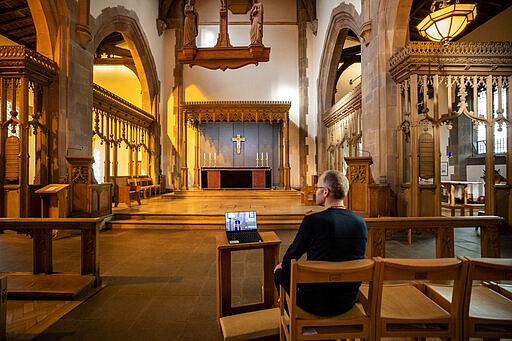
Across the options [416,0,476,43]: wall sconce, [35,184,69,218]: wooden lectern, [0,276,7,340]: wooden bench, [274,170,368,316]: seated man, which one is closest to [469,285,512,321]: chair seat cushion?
[274,170,368,316]: seated man

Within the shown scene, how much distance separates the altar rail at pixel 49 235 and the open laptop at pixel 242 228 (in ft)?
5.26

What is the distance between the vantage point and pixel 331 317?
5.32 ft

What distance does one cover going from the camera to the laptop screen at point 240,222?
2.43 m

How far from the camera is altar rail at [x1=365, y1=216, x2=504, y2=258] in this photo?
111 inches

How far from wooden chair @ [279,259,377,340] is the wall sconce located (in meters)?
4.96

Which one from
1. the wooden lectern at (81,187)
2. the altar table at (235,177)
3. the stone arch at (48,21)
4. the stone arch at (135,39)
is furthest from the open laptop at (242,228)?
the altar table at (235,177)

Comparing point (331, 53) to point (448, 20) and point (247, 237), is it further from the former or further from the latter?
point (247, 237)

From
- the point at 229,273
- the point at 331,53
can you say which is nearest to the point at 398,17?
the point at 331,53

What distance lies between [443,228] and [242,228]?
199cm

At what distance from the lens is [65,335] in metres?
2.24

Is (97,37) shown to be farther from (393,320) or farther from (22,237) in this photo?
(393,320)

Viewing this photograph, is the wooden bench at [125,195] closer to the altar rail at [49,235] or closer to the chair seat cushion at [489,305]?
the altar rail at [49,235]

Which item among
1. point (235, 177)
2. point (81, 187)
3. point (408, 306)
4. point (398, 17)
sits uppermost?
point (398, 17)

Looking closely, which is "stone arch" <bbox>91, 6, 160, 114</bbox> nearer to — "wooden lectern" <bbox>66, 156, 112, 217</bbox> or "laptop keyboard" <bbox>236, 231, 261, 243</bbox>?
"wooden lectern" <bbox>66, 156, 112, 217</bbox>
